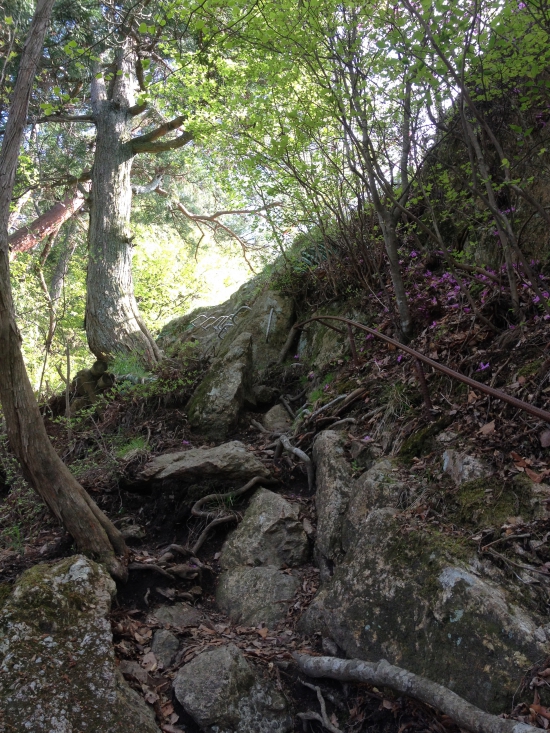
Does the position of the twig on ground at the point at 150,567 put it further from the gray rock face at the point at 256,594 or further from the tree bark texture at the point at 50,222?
the tree bark texture at the point at 50,222

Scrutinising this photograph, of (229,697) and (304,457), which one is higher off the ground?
(304,457)

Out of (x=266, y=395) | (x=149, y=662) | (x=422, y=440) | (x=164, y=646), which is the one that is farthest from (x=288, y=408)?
(x=149, y=662)

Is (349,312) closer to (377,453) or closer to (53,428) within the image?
(377,453)

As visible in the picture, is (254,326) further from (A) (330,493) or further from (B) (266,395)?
(A) (330,493)

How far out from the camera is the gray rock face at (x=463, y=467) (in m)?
2.99

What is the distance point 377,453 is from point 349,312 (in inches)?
103

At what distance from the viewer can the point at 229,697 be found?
104 inches

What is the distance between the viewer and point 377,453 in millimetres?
3951

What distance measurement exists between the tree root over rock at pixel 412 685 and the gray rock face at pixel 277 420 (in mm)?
3036

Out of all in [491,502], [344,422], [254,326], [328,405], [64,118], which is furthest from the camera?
[64,118]

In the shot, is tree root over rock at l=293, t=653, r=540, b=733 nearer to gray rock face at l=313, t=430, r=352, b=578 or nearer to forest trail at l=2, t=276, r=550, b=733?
forest trail at l=2, t=276, r=550, b=733

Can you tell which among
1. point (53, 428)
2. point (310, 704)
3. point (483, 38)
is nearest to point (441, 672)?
point (310, 704)

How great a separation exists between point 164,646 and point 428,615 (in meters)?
1.74

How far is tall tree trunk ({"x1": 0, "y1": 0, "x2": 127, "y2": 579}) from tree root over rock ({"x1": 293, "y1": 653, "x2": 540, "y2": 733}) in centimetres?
169
